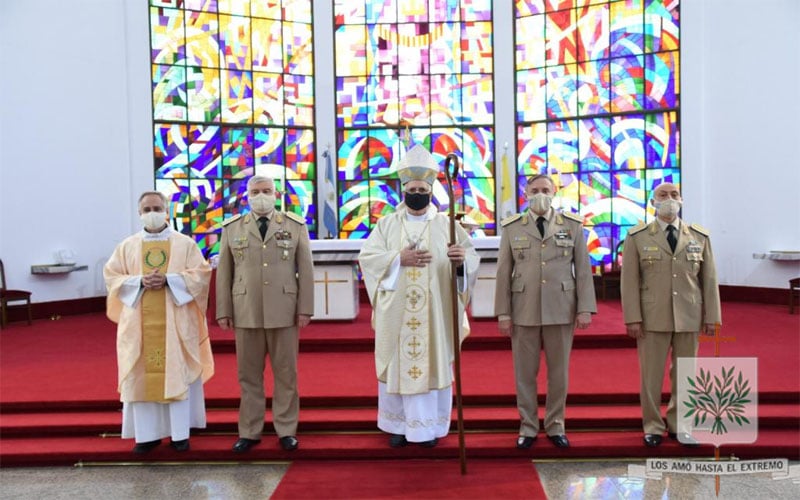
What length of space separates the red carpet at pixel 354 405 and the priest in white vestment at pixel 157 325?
0.23 meters

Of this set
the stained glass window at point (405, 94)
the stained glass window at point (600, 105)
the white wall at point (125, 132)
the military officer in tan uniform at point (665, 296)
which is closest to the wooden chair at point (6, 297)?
the white wall at point (125, 132)

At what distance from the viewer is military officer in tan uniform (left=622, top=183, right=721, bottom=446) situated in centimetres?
439

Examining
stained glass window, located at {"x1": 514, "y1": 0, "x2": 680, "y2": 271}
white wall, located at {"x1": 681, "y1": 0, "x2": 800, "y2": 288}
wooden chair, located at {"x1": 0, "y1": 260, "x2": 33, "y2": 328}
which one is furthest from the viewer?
stained glass window, located at {"x1": 514, "y1": 0, "x2": 680, "y2": 271}

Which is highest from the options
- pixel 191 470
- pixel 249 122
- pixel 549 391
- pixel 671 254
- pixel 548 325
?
pixel 249 122

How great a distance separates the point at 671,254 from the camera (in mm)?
4449

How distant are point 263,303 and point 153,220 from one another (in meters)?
0.96

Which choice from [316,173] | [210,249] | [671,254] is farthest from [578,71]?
[671,254]

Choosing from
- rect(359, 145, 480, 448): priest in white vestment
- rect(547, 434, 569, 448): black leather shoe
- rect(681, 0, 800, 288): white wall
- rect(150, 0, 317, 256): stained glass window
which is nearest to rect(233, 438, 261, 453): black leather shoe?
rect(359, 145, 480, 448): priest in white vestment

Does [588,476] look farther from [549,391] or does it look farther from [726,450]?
[726,450]

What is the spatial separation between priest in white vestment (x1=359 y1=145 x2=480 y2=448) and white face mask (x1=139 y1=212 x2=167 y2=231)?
4.65 ft

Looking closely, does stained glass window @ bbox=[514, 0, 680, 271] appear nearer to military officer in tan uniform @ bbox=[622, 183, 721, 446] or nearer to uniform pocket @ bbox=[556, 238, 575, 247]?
military officer in tan uniform @ bbox=[622, 183, 721, 446]

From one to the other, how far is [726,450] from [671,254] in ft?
4.41

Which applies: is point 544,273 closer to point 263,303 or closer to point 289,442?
point 263,303

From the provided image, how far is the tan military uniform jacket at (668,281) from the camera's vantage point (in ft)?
14.4
